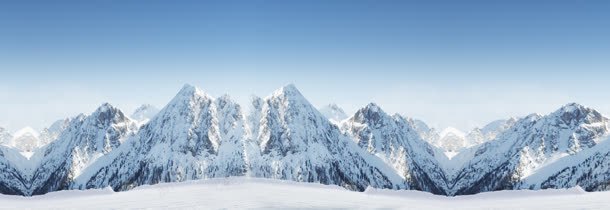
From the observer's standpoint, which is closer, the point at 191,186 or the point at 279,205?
the point at 279,205

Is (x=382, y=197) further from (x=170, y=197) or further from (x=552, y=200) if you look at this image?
(x=170, y=197)

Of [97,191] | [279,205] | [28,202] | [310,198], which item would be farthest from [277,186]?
[28,202]

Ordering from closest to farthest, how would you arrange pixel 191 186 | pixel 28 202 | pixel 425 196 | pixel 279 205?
pixel 279 205 → pixel 28 202 → pixel 425 196 → pixel 191 186

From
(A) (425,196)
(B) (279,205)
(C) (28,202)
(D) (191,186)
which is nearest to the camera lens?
(B) (279,205)

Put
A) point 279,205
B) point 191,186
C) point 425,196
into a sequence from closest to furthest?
point 279,205 → point 425,196 → point 191,186

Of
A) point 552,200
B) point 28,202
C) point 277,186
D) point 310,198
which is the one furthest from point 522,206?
point 28,202

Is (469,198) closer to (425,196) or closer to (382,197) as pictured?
(425,196)
